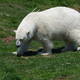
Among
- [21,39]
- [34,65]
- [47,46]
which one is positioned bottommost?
[34,65]

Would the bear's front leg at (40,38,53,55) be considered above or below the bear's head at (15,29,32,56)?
below

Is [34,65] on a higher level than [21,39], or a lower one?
lower

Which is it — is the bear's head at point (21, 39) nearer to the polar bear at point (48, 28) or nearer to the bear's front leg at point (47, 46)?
the polar bear at point (48, 28)

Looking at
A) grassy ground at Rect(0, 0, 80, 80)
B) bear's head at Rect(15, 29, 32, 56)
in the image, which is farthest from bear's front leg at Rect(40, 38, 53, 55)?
bear's head at Rect(15, 29, 32, 56)

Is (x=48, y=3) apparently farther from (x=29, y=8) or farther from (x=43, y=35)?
(x=43, y=35)

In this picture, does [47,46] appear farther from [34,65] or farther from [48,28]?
[34,65]

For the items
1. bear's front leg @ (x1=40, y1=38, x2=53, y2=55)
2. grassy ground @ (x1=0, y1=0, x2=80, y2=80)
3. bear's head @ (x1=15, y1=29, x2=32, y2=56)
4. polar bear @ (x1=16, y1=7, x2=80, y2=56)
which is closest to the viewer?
grassy ground @ (x1=0, y1=0, x2=80, y2=80)

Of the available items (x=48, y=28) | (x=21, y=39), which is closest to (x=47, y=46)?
(x=48, y=28)

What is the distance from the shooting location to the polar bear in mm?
17047

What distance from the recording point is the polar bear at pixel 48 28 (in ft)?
55.9

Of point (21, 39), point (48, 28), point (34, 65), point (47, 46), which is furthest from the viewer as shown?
point (47, 46)

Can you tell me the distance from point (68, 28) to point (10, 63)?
3.41m

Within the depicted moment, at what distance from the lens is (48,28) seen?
1756cm

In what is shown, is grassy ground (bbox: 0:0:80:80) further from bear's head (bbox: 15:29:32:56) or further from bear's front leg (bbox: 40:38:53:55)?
bear's front leg (bbox: 40:38:53:55)
